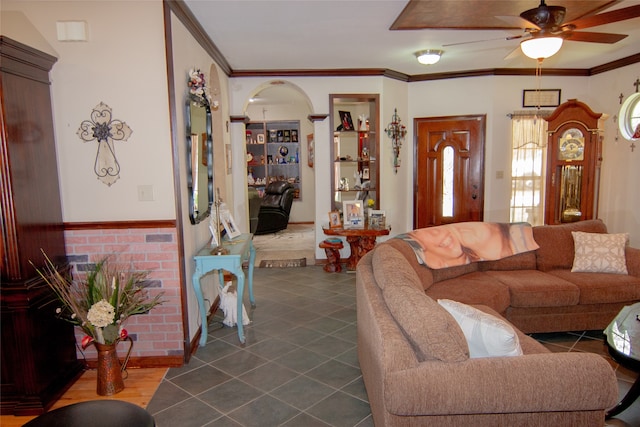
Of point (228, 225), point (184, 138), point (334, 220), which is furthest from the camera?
point (334, 220)

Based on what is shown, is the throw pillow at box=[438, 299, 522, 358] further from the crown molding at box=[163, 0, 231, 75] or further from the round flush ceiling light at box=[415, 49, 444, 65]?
the round flush ceiling light at box=[415, 49, 444, 65]

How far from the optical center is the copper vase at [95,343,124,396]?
278 centimetres

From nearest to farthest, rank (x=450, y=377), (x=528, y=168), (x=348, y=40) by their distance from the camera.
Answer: (x=450, y=377)
(x=348, y=40)
(x=528, y=168)

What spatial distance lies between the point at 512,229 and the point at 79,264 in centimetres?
348

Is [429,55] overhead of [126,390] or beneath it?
overhead

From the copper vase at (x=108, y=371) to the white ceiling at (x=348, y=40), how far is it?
2.45 metres

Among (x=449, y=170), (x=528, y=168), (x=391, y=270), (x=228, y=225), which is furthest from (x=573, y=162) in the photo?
(x=228, y=225)

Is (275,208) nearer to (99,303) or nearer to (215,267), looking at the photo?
(215,267)

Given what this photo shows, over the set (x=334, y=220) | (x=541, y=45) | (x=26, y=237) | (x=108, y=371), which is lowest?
(x=108, y=371)

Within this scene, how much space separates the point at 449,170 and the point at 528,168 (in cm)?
104

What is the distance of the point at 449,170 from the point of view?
6180 mm

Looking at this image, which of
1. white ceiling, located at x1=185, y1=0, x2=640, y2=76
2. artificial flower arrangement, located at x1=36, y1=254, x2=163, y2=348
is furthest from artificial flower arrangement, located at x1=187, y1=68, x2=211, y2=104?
artificial flower arrangement, located at x1=36, y1=254, x2=163, y2=348

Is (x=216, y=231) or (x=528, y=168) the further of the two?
(x=528, y=168)

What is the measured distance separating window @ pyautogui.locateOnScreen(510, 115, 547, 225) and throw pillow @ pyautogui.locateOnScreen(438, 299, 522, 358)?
14.7 feet
